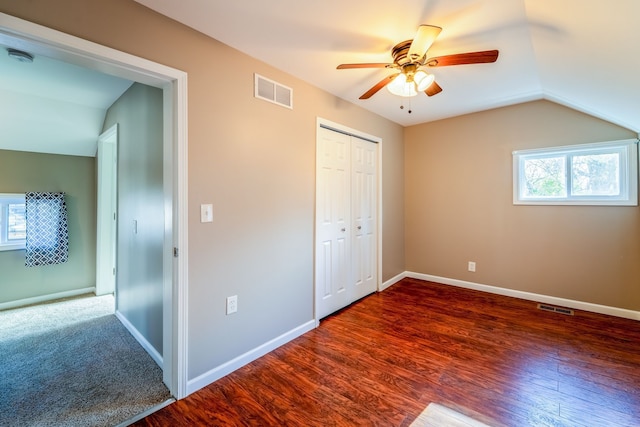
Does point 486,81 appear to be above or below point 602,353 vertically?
above

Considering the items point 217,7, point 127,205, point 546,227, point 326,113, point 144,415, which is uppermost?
point 217,7

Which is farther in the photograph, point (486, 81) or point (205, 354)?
point (486, 81)

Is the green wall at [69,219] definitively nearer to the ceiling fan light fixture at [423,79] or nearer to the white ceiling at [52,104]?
the white ceiling at [52,104]

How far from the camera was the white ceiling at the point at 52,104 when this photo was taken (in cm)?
231

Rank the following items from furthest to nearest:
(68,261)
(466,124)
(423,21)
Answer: (466,124) < (68,261) < (423,21)

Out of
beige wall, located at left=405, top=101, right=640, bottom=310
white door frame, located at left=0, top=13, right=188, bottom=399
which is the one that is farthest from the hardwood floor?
beige wall, located at left=405, top=101, right=640, bottom=310

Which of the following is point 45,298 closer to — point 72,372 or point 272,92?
point 72,372

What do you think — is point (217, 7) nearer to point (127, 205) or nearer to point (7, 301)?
point (127, 205)

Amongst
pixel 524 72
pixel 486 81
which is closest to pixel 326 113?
pixel 486 81

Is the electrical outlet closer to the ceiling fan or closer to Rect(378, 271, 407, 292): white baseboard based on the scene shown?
the ceiling fan

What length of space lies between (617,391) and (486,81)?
2646mm

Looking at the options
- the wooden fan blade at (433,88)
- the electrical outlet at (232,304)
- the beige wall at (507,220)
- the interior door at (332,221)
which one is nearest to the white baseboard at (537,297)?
the beige wall at (507,220)

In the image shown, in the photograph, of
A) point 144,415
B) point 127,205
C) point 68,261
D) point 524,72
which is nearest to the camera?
point 144,415

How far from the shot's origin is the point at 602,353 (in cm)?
227
